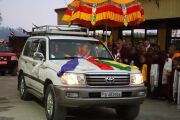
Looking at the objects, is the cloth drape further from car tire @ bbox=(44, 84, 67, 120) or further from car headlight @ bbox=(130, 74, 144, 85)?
car tire @ bbox=(44, 84, 67, 120)

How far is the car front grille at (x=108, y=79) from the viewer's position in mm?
7668

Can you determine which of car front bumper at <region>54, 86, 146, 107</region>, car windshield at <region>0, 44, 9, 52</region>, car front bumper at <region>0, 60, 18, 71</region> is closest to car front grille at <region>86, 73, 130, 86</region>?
car front bumper at <region>54, 86, 146, 107</region>

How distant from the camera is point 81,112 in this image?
31.6ft

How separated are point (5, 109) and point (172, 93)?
476 centimetres

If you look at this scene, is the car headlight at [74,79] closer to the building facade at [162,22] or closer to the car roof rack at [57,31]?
the car roof rack at [57,31]

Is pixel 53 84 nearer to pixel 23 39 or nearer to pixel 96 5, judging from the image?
pixel 96 5

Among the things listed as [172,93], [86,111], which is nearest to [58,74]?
[86,111]

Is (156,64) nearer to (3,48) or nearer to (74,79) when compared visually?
(74,79)

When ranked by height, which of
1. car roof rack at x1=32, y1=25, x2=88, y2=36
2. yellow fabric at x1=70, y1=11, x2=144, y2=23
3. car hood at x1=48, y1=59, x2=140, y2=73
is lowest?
car hood at x1=48, y1=59, x2=140, y2=73

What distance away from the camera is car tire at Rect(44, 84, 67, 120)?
7.78m

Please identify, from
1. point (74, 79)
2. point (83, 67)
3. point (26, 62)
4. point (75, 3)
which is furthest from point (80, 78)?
point (75, 3)

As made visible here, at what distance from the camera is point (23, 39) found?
29.4 m

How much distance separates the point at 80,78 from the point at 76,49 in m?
1.71

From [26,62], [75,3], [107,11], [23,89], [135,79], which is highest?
[75,3]
